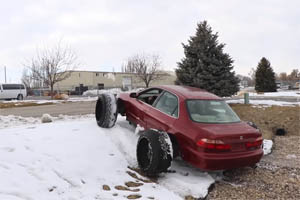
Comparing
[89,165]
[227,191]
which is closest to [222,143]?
[227,191]

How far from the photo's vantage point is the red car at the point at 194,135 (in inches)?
159

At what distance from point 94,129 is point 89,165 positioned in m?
1.59

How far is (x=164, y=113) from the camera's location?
491cm

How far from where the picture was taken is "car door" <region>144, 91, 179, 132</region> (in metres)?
4.70

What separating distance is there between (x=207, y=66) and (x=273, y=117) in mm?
4759

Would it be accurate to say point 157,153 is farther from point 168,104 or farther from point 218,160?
point 168,104

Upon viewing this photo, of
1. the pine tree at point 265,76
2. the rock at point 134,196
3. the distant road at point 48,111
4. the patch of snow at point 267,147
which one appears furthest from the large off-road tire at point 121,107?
the pine tree at point 265,76

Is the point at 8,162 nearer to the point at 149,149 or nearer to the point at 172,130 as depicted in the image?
the point at 149,149

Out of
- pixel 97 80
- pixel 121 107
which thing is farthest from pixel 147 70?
pixel 121 107

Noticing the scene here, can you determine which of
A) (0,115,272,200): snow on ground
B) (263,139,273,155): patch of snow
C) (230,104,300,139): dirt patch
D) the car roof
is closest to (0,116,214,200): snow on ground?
(0,115,272,200): snow on ground

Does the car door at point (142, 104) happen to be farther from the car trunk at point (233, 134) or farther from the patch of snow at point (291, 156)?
the patch of snow at point (291, 156)

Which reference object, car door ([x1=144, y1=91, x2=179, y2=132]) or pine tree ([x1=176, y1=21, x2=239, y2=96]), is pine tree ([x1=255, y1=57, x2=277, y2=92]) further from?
car door ([x1=144, y1=91, x2=179, y2=132])

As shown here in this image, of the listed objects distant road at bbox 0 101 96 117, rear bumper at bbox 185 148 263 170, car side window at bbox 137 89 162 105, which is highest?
car side window at bbox 137 89 162 105

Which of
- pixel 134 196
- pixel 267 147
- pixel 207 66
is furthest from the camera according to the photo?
pixel 207 66
